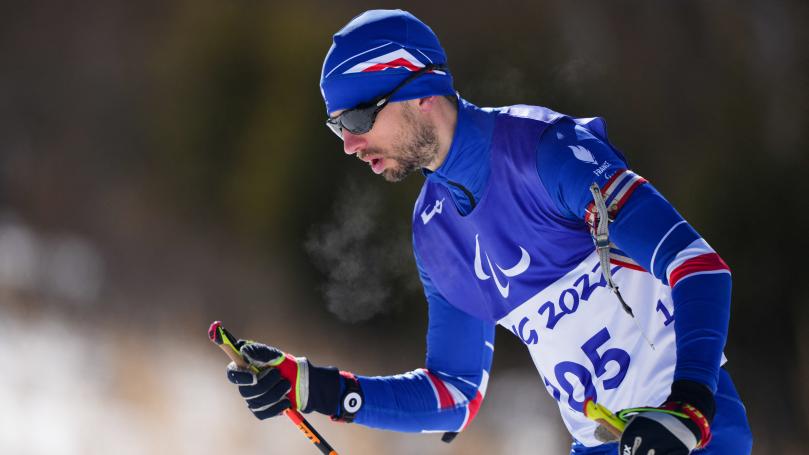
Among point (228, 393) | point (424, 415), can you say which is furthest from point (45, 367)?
point (424, 415)

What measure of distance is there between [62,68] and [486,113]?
3.99 m

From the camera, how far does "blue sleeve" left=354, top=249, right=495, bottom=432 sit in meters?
2.42

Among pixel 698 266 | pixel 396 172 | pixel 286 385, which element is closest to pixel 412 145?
pixel 396 172

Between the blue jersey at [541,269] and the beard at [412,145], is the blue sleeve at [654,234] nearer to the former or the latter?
the blue jersey at [541,269]

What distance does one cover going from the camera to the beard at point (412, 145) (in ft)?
7.14

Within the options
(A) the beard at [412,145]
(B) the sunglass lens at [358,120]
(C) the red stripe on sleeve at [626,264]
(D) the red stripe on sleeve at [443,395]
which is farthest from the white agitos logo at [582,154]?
(D) the red stripe on sleeve at [443,395]

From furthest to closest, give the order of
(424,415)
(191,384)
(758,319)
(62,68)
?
(62,68) < (191,384) < (758,319) < (424,415)

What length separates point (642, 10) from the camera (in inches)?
177

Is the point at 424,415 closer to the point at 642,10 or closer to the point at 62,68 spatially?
the point at 642,10

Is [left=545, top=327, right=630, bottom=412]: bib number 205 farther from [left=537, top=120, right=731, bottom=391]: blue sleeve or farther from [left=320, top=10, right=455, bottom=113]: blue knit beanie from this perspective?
[left=320, top=10, right=455, bottom=113]: blue knit beanie

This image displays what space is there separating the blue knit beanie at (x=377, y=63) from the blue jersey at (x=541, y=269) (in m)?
0.15

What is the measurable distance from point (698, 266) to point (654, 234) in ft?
0.36

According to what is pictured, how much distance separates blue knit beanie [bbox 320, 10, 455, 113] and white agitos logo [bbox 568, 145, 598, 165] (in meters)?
0.45

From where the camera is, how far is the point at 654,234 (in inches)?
67.3
